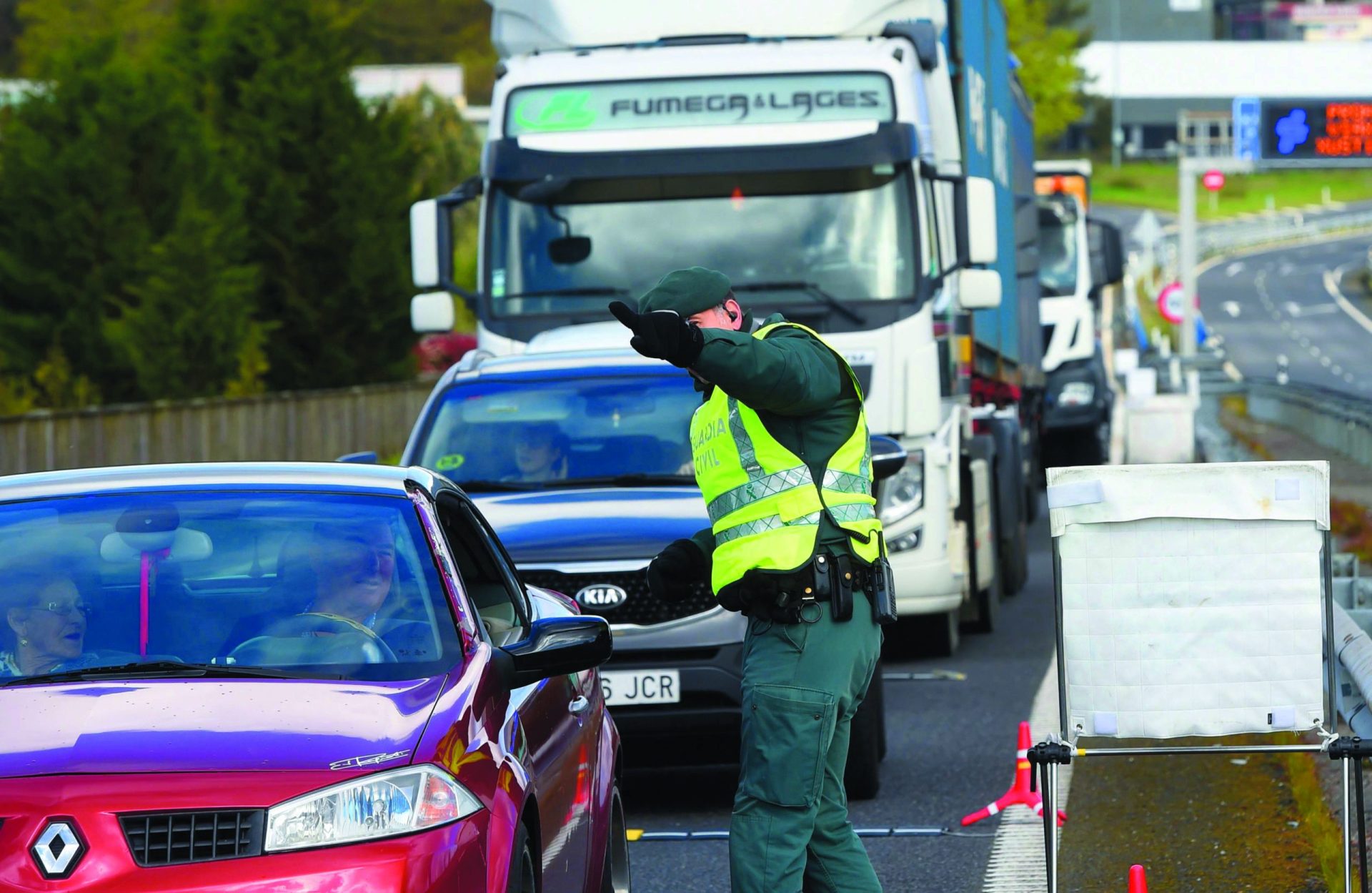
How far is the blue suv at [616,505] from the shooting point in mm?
8336

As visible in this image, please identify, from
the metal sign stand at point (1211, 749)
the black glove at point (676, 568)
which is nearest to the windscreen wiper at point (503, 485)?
the black glove at point (676, 568)

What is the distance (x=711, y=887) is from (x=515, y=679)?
2406 millimetres

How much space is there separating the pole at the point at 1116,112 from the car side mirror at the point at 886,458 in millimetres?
142691

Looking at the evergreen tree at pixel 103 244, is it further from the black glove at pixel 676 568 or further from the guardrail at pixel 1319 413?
the black glove at pixel 676 568

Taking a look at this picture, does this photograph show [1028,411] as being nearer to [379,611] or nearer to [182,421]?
[182,421]

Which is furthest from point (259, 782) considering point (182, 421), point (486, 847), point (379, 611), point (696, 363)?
point (182, 421)

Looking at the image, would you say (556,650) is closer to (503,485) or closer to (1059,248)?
(503,485)

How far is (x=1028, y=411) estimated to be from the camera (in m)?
23.8

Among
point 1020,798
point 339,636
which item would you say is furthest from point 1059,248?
point 339,636

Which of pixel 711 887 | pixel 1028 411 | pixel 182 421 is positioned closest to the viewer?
pixel 711 887

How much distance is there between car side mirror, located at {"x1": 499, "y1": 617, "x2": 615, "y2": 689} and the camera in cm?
501

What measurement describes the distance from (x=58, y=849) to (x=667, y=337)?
1831 millimetres

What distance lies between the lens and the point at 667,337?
5.21 meters

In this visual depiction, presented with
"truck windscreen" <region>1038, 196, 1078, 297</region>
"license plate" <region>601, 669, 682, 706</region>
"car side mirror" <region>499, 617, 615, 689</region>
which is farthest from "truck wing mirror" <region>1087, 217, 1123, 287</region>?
"car side mirror" <region>499, 617, 615, 689</region>
